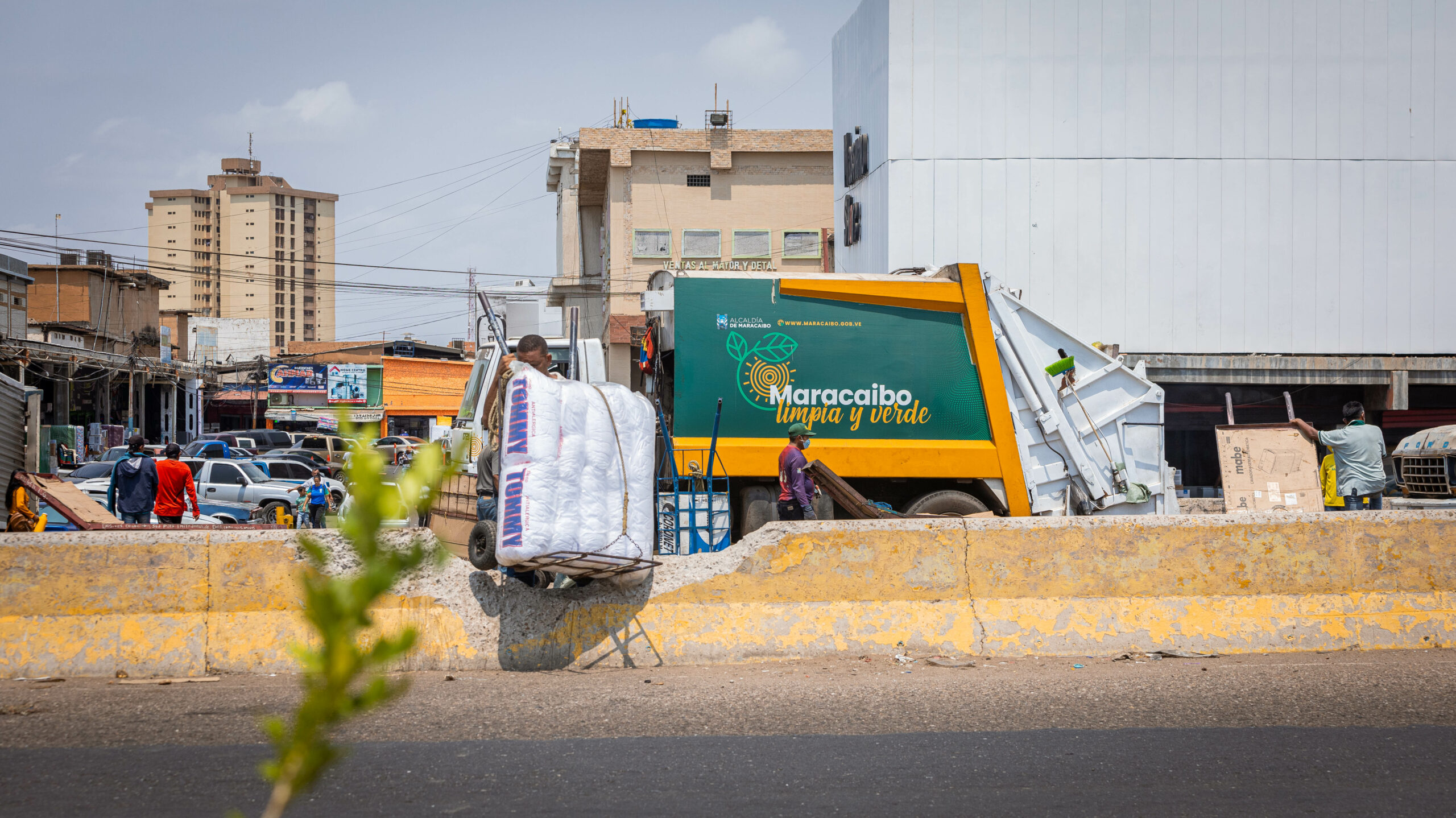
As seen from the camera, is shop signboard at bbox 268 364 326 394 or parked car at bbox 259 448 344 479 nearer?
parked car at bbox 259 448 344 479

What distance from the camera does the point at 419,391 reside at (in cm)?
5359

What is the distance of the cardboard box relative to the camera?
11.1 meters

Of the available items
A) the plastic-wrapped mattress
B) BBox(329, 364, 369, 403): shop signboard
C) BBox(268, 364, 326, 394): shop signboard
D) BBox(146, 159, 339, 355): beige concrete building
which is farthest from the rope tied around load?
BBox(146, 159, 339, 355): beige concrete building

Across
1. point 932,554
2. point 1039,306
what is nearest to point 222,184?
point 1039,306

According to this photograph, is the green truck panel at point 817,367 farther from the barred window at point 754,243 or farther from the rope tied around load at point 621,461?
the barred window at point 754,243

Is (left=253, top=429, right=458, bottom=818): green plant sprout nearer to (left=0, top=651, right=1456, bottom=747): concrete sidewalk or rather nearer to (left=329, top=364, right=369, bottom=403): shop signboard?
(left=0, top=651, right=1456, bottom=747): concrete sidewalk

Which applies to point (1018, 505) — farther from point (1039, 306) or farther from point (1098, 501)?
point (1039, 306)

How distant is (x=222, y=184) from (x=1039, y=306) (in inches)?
5902

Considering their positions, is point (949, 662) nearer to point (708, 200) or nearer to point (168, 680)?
point (168, 680)

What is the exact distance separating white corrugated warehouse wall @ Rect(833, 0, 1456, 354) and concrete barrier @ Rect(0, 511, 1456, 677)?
47.8 feet

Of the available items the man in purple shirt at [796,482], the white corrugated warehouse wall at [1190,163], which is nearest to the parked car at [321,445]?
the white corrugated warehouse wall at [1190,163]

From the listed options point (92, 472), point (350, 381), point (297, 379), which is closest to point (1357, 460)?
point (92, 472)

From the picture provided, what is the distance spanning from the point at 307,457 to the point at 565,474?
2520 cm

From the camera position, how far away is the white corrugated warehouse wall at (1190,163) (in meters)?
20.6
